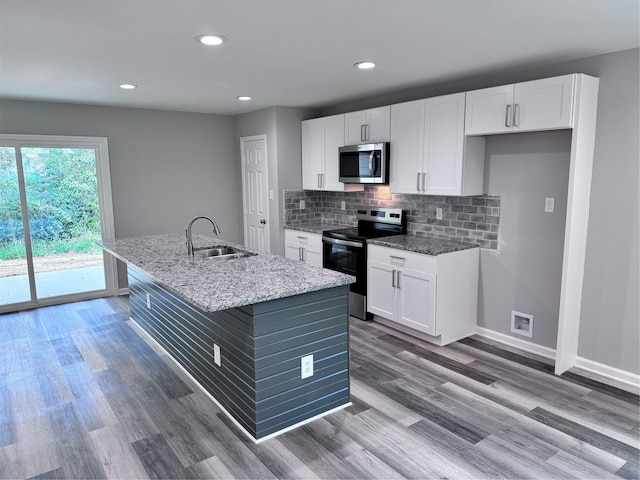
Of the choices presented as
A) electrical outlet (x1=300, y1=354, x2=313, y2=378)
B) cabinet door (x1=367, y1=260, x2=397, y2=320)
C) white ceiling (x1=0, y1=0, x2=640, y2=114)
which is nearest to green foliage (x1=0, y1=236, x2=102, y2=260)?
white ceiling (x1=0, y1=0, x2=640, y2=114)

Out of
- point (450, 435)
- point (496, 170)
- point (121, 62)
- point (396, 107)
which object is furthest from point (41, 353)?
point (496, 170)

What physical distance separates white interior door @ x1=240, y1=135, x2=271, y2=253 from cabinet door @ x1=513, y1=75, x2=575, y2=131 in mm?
3155

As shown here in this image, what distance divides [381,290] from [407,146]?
1.40 meters

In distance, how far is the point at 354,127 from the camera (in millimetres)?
4680

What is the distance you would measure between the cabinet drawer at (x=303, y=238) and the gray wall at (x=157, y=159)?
4.01 ft

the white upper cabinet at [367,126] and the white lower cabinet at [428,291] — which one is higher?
the white upper cabinet at [367,126]

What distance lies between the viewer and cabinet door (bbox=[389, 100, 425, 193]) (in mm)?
4004

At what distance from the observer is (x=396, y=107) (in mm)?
4180

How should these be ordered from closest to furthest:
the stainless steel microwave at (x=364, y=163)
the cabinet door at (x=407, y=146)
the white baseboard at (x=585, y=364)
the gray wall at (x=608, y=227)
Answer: the gray wall at (x=608, y=227), the white baseboard at (x=585, y=364), the cabinet door at (x=407, y=146), the stainless steel microwave at (x=364, y=163)

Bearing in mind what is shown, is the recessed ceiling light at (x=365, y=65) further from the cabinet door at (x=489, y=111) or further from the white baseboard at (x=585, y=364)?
the white baseboard at (x=585, y=364)

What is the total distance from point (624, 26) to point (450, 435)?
2.55m

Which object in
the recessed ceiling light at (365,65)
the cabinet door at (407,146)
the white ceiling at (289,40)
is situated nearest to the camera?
the white ceiling at (289,40)

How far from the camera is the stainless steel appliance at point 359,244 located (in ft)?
14.5

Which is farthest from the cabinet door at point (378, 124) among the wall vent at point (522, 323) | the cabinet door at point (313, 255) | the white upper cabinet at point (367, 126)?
the wall vent at point (522, 323)
